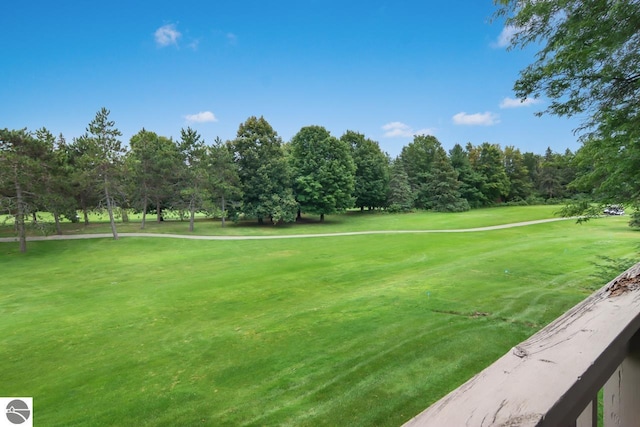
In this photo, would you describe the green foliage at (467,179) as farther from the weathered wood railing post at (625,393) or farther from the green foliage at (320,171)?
the weathered wood railing post at (625,393)

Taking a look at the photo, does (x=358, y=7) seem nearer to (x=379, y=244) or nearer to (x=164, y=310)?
(x=379, y=244)

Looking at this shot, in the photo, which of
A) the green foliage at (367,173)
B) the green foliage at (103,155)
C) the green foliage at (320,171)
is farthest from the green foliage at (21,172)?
the green foliage at (367,173)

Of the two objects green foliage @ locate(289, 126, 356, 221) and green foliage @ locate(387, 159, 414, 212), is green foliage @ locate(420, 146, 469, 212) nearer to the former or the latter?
green foliage @ locate(387, 159, 414, 212)

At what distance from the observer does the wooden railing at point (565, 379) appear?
2.18 ft

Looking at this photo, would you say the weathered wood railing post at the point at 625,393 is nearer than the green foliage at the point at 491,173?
Yes

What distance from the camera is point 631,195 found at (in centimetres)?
605

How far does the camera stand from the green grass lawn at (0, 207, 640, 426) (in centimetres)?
506

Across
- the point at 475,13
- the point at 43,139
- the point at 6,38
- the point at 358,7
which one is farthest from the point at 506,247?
the point at 6,38

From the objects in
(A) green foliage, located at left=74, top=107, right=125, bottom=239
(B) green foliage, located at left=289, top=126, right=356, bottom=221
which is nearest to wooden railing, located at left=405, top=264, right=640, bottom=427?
(A) green foliage, located at left=74, top=107, right=125, bottom=239

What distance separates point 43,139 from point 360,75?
39756 millimetres

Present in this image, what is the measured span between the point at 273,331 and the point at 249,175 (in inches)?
1042

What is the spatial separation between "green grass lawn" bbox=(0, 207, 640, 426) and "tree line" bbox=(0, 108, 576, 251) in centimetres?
433

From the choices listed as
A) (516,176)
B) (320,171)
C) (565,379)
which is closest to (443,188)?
(516,176)

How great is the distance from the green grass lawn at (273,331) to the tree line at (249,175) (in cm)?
433
